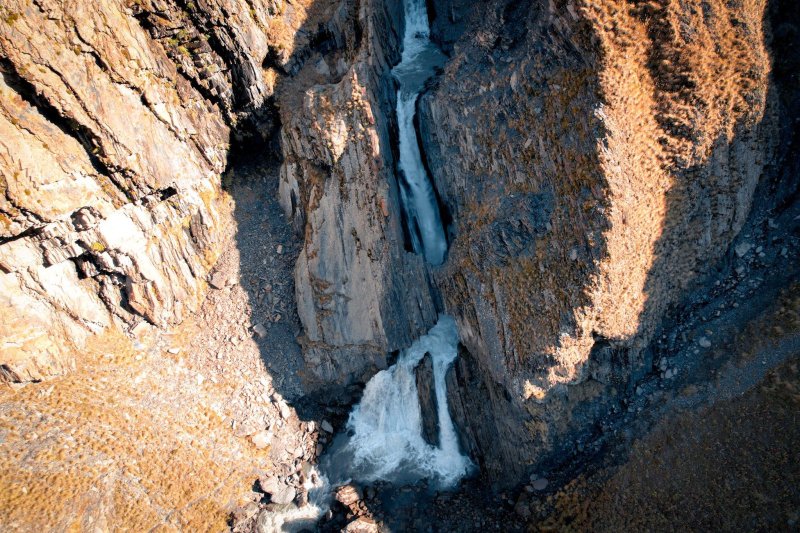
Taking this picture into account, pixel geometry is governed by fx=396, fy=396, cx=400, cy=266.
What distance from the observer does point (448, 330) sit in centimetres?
2333

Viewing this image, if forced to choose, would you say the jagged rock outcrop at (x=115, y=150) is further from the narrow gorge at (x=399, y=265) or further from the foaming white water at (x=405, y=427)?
the foaming white water at (x=405, y=427)

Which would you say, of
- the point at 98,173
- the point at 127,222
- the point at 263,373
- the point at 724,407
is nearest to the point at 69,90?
the point at 98,173

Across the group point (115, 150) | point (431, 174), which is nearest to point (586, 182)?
point (431, 174)

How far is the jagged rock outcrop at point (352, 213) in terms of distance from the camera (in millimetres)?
21172

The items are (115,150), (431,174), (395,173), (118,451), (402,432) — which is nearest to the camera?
(118,451)

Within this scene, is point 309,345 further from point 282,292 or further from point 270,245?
point 270,245

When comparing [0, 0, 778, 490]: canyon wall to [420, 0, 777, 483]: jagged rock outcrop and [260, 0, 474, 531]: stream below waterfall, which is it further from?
[260, 0, 474, 531]: stream below waterfall

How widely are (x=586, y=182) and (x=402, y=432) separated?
53.7 ft

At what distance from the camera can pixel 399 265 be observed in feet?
70.9

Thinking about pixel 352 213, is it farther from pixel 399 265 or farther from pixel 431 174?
pixel 431 174

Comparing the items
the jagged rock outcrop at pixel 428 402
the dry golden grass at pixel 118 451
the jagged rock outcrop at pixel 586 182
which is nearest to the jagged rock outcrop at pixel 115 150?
the dry golden grass at pixel 118 451

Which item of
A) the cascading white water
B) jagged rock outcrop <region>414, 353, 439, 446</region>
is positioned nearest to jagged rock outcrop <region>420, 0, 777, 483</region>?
the cascading white water

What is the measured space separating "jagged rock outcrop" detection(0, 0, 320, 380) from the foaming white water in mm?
12335

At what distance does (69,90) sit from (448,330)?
2193cm
